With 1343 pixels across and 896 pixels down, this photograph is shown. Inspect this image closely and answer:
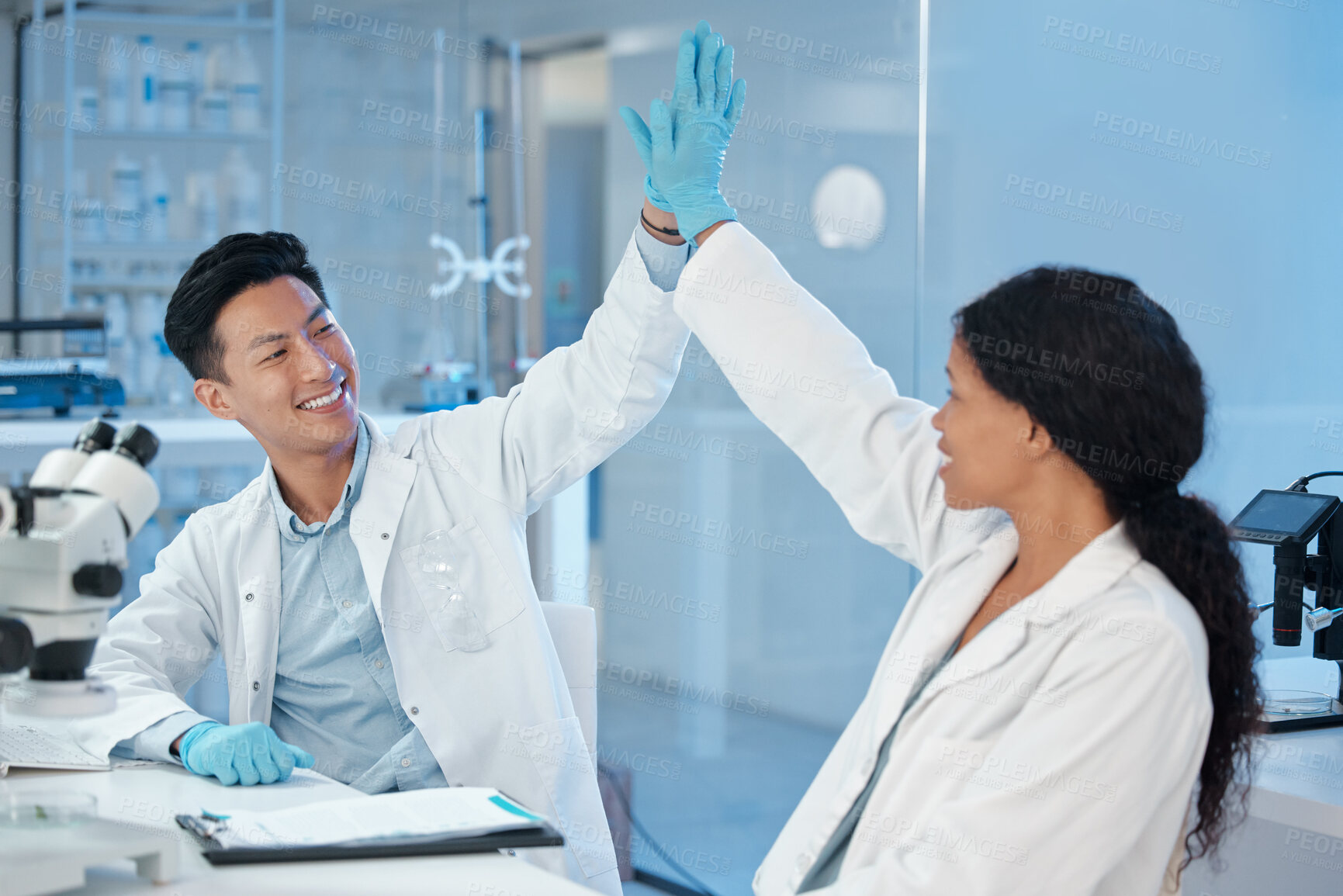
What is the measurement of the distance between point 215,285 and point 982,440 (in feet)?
3.59

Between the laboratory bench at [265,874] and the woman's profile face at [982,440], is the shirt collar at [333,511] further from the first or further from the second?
the woman's profile face at [982,440]

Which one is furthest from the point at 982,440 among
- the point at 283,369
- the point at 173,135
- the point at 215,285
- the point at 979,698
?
the point at 173,135

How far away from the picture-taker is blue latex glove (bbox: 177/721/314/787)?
1.37 meters

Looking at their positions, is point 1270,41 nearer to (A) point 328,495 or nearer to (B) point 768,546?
(B) point 768,546

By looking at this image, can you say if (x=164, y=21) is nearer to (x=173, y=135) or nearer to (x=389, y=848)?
(x=173, y=135)

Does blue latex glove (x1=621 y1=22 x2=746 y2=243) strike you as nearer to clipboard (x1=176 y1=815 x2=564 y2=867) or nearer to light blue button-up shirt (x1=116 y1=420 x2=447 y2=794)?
light blue button-up shirt (x1=116 y1=420 x2=447 y2=794)

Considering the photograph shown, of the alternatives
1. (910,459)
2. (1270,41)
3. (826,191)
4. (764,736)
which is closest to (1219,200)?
(1270,41)

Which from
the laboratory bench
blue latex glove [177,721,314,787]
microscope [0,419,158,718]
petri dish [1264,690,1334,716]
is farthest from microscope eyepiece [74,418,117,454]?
petri dish [1264,690,1334,716]

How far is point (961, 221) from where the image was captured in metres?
2.46

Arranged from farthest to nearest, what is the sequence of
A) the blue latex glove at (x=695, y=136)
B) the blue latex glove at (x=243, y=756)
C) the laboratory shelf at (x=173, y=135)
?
the laboratory shelf at (x=173, y=135) < the blue latex glove at (x=695, y=136) < the blue latex glove at (x=243, y=756)

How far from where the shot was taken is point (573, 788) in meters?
1.70

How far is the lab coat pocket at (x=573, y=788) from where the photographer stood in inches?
66.0

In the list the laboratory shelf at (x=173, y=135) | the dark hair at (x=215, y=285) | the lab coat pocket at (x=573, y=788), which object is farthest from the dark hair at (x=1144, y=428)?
the laboratory shelf at (x=173, y=135)

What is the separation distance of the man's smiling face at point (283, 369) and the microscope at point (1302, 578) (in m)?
1.25
